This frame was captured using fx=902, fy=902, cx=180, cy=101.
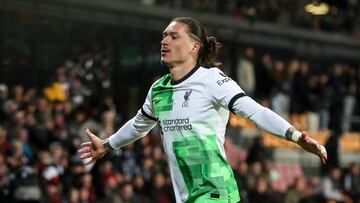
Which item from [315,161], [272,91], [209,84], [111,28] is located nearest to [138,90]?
[111,28]

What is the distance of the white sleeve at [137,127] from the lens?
22.8ft

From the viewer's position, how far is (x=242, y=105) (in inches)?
242

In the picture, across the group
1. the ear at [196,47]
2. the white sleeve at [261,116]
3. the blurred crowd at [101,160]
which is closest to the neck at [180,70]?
the ear at [196,47]

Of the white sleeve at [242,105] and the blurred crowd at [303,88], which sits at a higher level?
the white sleeve at [242,105]

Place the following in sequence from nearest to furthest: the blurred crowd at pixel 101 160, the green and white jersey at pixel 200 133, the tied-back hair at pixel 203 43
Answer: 1. the green and white jersey at pixel 200 133
2. the tied-back hair at pixel 203 43
3. the blurred crowd at pixel 101 160

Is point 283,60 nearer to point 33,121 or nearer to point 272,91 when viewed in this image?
point 272,91

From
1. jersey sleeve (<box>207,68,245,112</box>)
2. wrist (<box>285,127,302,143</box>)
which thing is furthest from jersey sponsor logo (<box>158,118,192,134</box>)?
wrist (<box>285,127,302,143</box>)

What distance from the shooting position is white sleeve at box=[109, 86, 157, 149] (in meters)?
6.94

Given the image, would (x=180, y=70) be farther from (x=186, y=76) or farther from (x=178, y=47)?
(x=178, y=47)

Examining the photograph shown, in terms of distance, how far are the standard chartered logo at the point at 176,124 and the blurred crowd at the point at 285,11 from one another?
1629cm

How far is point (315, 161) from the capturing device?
914 inches

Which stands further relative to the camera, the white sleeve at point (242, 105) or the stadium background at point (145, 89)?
the stadium background at point (145, 89)

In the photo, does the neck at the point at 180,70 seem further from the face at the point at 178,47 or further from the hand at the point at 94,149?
the hand at the point at 94,149

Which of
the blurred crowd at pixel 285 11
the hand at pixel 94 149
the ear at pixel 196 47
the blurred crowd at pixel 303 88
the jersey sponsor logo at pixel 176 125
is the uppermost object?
the ear at pixel 196 47
